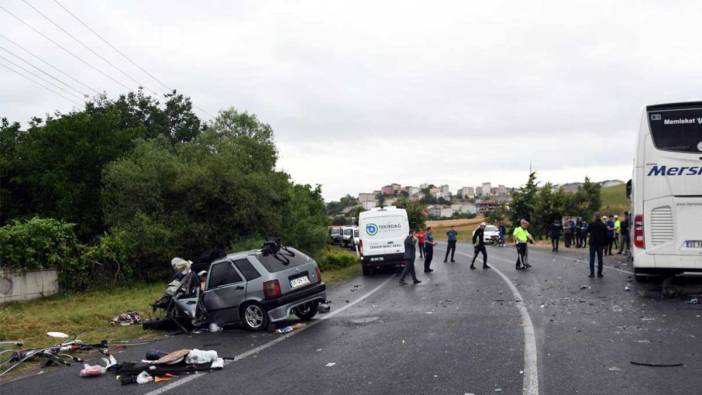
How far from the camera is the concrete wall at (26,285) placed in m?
18.7

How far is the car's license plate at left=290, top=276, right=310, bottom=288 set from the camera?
12.0 meters

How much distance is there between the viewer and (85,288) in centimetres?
2114

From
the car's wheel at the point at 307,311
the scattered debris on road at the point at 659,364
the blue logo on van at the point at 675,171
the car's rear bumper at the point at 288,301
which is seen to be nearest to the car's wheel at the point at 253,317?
the car's rear bumper at the point at 288,301

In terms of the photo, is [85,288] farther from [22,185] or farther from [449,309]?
[22,185]

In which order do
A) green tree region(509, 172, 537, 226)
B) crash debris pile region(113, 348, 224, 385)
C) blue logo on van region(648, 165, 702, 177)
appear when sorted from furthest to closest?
green tree region(509, 172, 537, 226)
blue logo on van region(648, 165, 702, 177)
crash debris pile region(113, 348, 224, 385)

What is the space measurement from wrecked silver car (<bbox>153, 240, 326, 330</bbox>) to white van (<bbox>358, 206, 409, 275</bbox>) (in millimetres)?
12230

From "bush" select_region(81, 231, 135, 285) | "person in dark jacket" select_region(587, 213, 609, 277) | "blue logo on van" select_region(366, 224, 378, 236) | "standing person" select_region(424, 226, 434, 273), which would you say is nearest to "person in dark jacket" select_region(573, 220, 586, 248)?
"standing person" select_region(424, 226, 434, 273)

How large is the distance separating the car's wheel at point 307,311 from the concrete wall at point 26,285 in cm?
1069

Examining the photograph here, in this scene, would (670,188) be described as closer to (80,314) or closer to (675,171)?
(675,171)

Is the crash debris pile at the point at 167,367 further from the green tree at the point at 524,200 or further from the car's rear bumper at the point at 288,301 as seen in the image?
the green tree at the point at 524,200

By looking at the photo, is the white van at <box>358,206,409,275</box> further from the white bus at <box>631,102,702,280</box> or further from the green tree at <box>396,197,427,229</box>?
the green tree at <box>396,197,427,229</box>

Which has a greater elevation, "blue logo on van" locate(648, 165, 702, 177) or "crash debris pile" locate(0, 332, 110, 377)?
"blue logo on van" locate(648, 165, 702, 177)

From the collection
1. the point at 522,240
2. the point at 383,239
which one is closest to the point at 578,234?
the point at 522,240

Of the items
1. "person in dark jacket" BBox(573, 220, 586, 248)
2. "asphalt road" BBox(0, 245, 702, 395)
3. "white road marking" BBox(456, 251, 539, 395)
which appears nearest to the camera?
"white road marking" BBox(456, 251, 539, 395)
